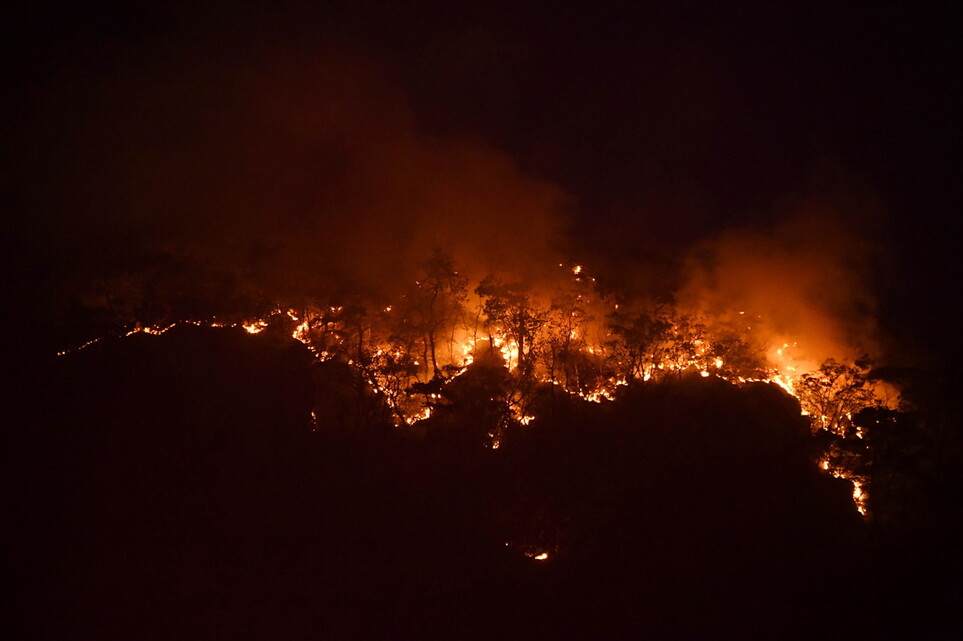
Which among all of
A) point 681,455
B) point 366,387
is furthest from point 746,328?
point 366,387

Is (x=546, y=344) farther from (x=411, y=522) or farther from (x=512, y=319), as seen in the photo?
(x=411, y=522)

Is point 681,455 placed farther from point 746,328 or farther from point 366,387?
point 366,387

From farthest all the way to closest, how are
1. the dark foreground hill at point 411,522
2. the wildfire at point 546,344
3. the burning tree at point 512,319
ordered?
the burning tree at point 512,319 → the wildfire at point 546,344 → the dark foreground hill at point 411,522

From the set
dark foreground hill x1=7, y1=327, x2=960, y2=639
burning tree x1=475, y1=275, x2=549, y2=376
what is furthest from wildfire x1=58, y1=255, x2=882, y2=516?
dark foreground hill x1=7, y1=327, x2=960, y2=639

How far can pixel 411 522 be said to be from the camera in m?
10.0

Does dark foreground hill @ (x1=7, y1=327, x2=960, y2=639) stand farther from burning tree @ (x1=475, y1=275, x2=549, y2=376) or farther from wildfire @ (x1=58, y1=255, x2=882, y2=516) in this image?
burning tree @ (x1=475, y1=275, x2=549, y2=376)

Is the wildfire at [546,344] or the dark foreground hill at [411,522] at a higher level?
the wildfire at [546,344]

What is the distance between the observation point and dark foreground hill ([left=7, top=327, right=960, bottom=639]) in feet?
28.6

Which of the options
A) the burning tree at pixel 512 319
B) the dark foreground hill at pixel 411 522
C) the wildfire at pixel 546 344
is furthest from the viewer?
the burning tree at pixel 512 319

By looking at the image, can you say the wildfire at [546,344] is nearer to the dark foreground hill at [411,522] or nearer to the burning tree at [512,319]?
the burning tree at [512,319]

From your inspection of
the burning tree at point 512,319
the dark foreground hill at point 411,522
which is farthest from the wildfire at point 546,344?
the dark foreground hill at point 411,522

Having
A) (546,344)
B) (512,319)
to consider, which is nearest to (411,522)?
(512,319)

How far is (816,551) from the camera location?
405 inches

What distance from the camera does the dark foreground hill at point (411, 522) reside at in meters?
8.70
